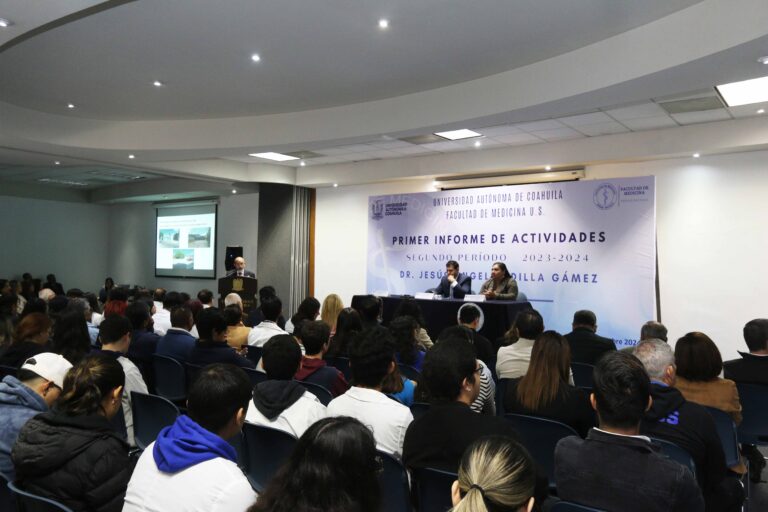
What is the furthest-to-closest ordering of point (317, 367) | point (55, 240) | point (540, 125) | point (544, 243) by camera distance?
point (55, 240) < point (544, 243) < point (540, 125) < point (317, 367)

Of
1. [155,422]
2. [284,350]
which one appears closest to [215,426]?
[284,350]

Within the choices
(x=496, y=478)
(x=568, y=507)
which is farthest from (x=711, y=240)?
(x=496, y=478)

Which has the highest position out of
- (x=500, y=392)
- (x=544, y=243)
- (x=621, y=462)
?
(x=544, y=243)

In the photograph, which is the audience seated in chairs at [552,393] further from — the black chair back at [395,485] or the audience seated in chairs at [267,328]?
the audience seated in chairs at [267,328]

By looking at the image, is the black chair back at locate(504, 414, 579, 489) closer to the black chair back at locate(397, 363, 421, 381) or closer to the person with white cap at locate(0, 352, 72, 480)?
the black chair back at locate(397, 363, 421, 381)

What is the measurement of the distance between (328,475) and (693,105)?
273 inches

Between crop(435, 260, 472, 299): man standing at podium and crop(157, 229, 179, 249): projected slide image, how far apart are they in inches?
352

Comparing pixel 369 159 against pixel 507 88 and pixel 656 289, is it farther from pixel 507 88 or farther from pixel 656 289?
pixel 656 289

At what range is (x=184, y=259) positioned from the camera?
1441cm

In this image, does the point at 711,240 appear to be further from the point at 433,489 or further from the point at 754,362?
the point at 433,489

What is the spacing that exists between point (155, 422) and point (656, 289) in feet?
23.5

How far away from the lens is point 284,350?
2824 millimetres

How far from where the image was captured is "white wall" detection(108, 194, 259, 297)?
Answer: 12.7 m

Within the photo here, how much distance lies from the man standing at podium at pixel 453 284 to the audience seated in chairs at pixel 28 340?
16.8ft
